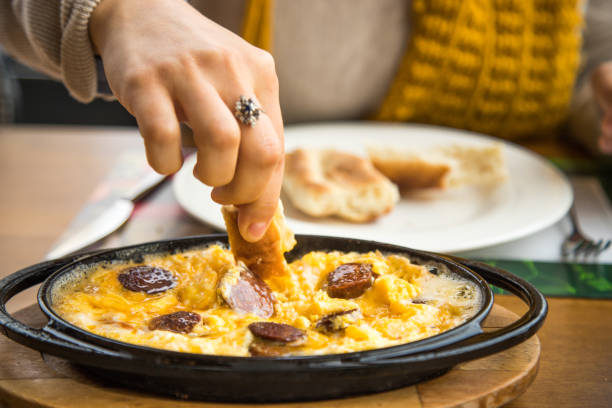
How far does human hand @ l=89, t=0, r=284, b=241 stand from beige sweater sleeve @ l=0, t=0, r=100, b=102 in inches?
13.1

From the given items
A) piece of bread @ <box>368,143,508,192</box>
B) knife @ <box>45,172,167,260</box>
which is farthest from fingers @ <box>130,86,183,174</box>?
piece of bread @ <box>368,143,508,192</box>

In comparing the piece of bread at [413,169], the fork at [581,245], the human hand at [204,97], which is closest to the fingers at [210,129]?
the human hand at [204,97]

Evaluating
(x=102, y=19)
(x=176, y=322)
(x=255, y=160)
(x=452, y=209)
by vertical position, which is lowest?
(x=452, y=209)

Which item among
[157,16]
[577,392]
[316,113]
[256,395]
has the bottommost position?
[316,113]

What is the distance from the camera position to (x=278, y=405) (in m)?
0.72

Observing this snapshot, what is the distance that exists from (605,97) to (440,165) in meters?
0.66

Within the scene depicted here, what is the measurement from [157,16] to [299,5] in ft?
4.65

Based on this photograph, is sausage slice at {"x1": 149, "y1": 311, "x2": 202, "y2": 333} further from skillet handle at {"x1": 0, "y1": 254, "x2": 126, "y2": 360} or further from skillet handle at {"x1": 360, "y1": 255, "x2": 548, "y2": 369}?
skillet handle at {"x1": 360, "y1": 255, "x2": 548, "y2": 369}

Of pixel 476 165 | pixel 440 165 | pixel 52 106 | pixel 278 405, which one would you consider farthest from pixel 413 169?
pixel 52 106

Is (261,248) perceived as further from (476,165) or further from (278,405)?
(476,165)

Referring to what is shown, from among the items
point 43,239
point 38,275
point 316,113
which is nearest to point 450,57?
point 316,113

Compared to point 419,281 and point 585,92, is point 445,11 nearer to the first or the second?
point 585,92

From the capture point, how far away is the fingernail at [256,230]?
925mm

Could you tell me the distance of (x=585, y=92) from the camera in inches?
104
